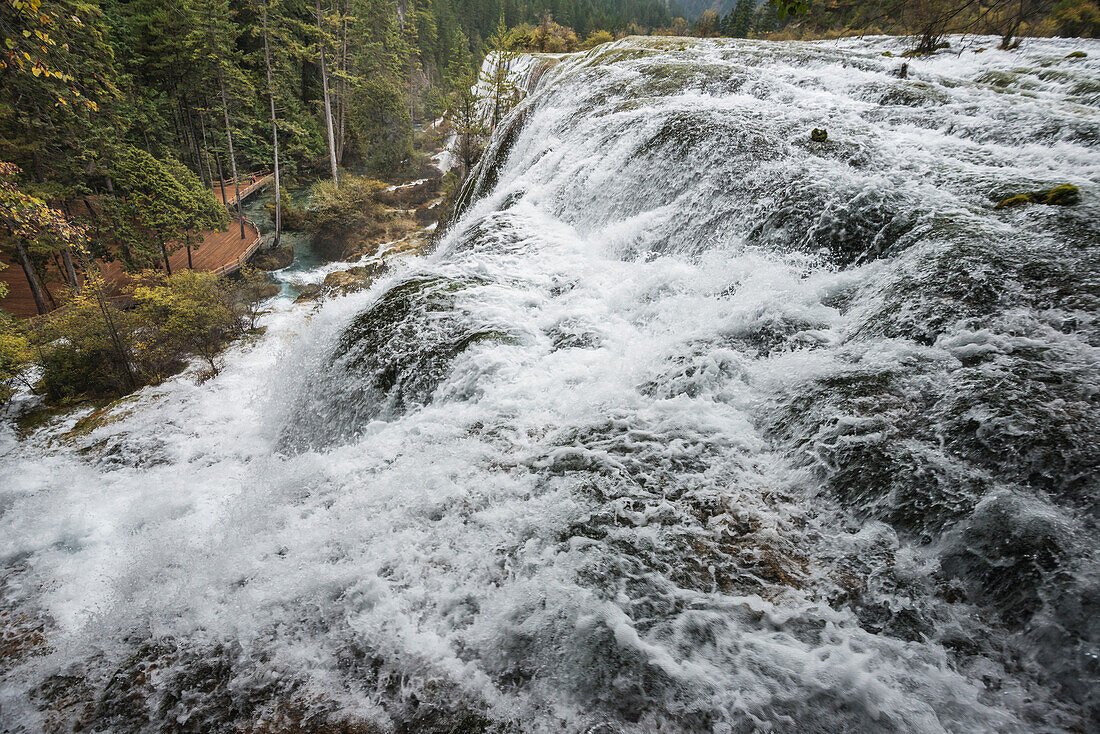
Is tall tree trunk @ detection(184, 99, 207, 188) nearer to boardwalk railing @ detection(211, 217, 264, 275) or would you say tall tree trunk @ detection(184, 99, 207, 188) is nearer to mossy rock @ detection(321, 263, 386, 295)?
boardwalk railing @ detection(211, 217, 264, 275)

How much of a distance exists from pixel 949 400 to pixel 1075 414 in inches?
21.3

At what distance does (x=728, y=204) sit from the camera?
5.71 meters

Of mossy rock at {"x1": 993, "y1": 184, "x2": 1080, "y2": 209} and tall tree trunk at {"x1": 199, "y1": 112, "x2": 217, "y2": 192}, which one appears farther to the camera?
tall tree trunk at {"x1": 199, "y1": 112, "x2": 217, "y2": 192}

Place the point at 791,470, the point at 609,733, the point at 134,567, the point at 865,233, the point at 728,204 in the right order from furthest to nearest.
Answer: the point at 728,204, the point at 865,233, the point at 134,567, the point at 791,470, the point at 609,733

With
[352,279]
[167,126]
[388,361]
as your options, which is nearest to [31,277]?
[352,279]

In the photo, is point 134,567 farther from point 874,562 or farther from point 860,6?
point 860,6

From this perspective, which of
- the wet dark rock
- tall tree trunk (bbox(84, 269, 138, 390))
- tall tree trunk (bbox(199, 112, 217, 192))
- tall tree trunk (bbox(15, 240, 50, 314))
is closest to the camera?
the wet dark rock

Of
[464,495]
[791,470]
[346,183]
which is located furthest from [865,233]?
[346,183]

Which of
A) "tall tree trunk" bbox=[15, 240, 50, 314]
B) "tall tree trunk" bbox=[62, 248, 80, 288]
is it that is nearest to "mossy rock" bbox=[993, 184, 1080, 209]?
"tall tree trunk" bbox=[15, 240, 50, 314]

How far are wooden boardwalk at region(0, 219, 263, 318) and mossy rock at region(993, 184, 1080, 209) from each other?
1900cm

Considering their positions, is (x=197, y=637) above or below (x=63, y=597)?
above

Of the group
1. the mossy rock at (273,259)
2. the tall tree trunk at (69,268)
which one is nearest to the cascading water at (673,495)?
the tall tree trunk at (69,268)

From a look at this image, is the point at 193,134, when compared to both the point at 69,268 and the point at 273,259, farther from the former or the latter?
the point at 69,268

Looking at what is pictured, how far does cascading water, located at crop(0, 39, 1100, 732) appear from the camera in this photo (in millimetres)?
2123
